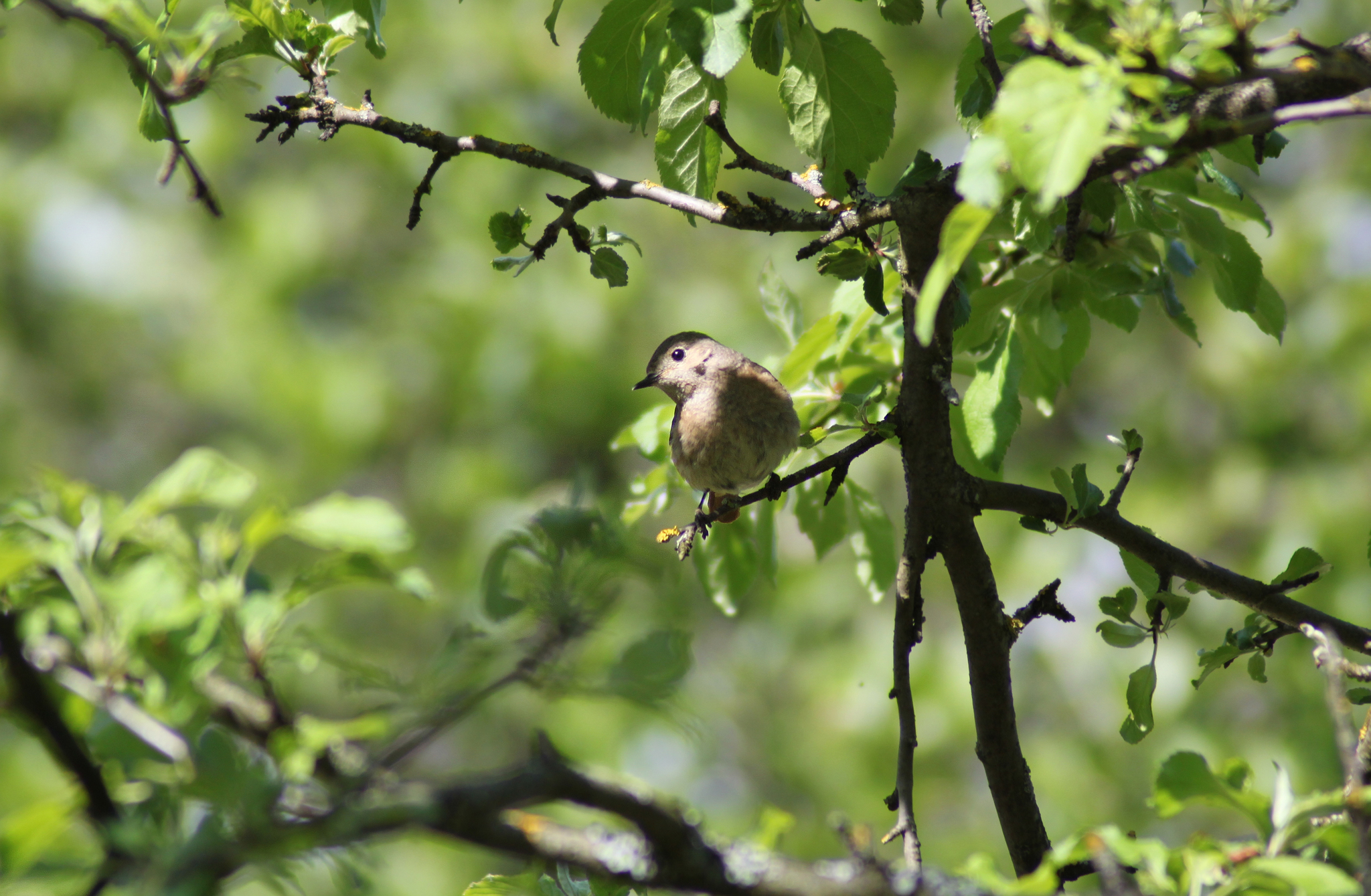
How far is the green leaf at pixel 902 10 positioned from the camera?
2.28 m

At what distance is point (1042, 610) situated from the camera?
242 cm

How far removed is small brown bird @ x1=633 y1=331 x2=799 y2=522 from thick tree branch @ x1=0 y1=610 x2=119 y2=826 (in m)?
2.42

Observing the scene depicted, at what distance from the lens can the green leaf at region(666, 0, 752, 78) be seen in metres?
1.94

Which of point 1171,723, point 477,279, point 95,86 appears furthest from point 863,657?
Answer: point 95,86

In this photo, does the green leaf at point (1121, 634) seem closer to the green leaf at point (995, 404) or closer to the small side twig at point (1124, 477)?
the small side twig at point (1124, 477)

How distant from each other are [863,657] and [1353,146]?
5977 millimetres

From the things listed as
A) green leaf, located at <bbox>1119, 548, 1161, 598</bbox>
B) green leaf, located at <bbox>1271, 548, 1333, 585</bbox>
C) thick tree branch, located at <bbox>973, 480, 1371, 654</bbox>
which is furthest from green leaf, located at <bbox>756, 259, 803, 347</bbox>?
green leaf, located at <bbox>1271, 548, 1333, 585</bbox>

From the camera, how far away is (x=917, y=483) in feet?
7.45

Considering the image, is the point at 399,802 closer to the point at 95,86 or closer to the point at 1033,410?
the point at 1033,410

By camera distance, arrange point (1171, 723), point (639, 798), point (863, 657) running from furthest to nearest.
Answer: point (863, 657), point (1171, 723), point (639, 798)

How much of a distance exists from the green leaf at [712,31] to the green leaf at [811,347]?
0.74 m

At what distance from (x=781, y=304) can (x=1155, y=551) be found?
1109mm

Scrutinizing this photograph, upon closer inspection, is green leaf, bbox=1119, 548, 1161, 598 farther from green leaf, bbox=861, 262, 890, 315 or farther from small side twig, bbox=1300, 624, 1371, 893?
green leaf, bbox=861, 262, 890, 315

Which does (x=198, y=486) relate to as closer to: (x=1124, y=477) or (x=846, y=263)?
(x=846, y=263)
